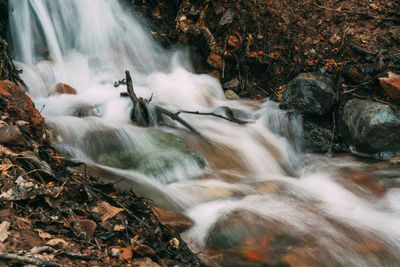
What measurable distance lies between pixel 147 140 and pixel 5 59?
261 centimetres

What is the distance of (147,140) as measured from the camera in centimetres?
453

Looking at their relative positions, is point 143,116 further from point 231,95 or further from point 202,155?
point 231,95

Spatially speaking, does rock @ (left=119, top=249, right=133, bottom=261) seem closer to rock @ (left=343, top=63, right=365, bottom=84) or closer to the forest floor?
the forest floor

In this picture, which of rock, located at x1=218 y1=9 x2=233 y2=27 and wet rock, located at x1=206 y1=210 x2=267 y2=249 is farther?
rock, located at x1=218 y1=9 x2=233 y2=27

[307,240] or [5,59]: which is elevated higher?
[5,59]

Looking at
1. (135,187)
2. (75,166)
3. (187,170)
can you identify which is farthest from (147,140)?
(75,166)

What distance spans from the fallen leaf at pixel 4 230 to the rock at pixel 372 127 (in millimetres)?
5119

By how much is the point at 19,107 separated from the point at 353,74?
5.79 meters

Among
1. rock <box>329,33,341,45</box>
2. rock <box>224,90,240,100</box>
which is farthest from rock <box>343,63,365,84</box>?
rock <box>224,90,240,100</box>

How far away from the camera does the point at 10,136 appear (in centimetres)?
239

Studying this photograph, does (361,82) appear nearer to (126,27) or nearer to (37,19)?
(126,27)

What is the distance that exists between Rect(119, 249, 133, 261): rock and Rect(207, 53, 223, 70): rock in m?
5.83

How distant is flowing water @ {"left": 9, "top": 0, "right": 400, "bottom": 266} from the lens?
2881mm

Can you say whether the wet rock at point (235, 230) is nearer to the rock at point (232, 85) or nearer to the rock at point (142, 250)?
the rock at point (142, 250)
